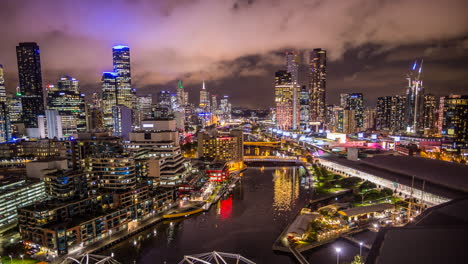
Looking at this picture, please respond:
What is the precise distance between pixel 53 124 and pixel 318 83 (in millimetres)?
117196

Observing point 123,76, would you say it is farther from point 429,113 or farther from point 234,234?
point 429,113

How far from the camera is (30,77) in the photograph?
8619cm

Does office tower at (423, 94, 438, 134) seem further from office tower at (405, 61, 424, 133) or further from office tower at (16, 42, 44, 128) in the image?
office tower at (16, 42, 44, 128)

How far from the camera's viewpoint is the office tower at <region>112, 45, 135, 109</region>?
97.5 metres

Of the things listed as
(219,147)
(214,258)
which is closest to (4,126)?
(219,147)

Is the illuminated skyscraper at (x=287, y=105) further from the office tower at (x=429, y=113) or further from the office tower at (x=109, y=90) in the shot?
the office tower at (x=109, y=90)

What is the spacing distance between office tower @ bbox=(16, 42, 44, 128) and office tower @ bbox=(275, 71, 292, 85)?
95083 millimetres

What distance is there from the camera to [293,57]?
145000mm

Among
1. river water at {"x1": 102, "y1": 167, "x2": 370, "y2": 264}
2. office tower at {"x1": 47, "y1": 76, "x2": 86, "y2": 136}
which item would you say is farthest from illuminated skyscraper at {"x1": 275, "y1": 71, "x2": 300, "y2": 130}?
river water at {"x1": 102, "y1": 167, "x2": 370, "y2": 264}

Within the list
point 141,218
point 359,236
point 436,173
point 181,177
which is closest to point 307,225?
point 359,236

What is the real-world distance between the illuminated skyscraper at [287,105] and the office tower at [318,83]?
16258mm

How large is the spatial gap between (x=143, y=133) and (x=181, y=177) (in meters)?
7.69

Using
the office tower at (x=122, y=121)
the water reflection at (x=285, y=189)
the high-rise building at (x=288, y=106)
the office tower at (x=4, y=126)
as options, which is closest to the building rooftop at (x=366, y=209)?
the water reflection at (x=285, y=189)

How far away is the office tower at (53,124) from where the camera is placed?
64062 millimetres
